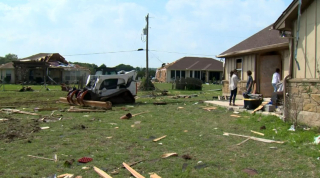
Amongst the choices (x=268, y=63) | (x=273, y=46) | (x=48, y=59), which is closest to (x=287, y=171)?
(x=273, y=46)

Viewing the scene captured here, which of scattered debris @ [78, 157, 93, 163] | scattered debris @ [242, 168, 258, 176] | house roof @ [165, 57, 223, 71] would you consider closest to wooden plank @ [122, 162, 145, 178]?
scattered debris @ [78, 157, 93, 163]

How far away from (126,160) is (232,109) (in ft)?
25.4

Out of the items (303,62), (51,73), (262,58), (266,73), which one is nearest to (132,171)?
(303,62)

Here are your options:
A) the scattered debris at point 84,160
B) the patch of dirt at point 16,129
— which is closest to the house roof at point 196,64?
the patch of dirt at point 16,129

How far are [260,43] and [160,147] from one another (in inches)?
435

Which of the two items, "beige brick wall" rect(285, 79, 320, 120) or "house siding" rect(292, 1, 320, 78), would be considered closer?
"beige brick wall" rect(285, 79, 320, 120)

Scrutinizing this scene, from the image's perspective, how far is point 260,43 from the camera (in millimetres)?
15398

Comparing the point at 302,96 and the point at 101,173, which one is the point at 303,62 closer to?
the point at 302,96

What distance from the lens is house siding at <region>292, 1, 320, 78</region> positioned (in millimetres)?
8109

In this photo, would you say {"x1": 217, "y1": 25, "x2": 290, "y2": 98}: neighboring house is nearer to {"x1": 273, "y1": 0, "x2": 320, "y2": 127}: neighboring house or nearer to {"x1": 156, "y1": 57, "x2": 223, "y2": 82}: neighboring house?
{"x1": 273, "y1": 0, "x2": 320, "y2": 127}: neighboring house

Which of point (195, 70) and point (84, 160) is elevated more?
point (195, 70)

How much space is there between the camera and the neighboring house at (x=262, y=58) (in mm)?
13993

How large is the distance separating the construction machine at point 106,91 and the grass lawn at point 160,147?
4.31 meters

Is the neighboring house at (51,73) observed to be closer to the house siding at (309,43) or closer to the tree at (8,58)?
the house siding at (309,43)
